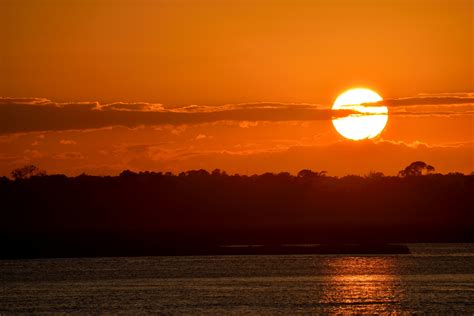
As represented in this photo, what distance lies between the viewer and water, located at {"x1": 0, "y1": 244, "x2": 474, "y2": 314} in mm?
85125

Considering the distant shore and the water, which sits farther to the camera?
the distant shore

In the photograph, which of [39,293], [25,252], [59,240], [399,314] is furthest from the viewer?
[59,240]

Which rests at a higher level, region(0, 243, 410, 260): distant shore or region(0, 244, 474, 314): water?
region(0, 243, 410, 260): distant shore

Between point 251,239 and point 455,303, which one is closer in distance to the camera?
point 455,303

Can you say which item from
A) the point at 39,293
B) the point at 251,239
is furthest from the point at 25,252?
the point at 39,293

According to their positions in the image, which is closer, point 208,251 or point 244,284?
point 244,284

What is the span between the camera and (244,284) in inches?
4141

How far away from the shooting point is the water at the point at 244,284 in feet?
279

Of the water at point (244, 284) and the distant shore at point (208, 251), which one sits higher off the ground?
the distant shore at point (208, 251)

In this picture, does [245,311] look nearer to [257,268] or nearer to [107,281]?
[107,281]

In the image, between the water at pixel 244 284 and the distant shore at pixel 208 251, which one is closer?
the water at pixel 244 284

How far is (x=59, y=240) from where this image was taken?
177375mm

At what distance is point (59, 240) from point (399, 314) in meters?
105

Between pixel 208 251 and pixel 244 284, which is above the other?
pixel 208 251
